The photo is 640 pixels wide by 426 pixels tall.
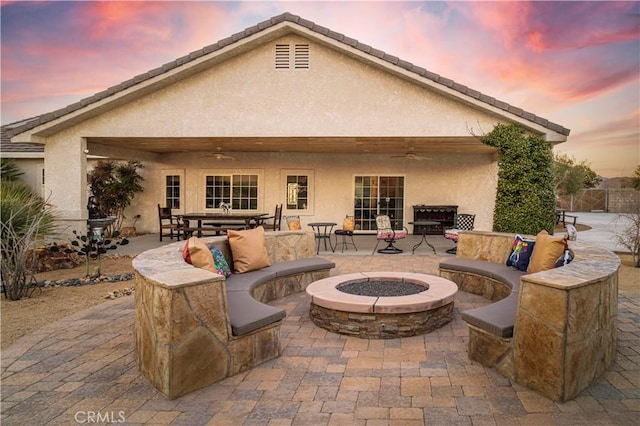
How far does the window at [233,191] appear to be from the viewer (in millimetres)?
14406

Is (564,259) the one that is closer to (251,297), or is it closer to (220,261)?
(251,297)

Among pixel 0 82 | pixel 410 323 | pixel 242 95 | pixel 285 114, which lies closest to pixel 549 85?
pixel 285 114

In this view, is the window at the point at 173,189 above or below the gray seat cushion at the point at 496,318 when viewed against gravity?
above

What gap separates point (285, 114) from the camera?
945 cm

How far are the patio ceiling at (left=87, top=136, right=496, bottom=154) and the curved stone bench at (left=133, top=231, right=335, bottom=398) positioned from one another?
256 inches

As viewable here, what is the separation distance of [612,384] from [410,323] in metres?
1.80

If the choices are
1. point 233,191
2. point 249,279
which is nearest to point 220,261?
point 249,279

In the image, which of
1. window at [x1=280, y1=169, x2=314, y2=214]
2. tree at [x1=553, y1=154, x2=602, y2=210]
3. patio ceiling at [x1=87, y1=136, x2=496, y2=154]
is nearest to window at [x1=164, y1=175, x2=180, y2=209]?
patio ceiling at [x1=87, y1=136, x2=496, y2=154]

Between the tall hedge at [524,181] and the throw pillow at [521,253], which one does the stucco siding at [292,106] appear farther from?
the throw pillow at [521,253]

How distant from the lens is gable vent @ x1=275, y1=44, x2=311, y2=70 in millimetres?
9508

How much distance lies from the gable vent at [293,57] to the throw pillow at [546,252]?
6478 millimetres

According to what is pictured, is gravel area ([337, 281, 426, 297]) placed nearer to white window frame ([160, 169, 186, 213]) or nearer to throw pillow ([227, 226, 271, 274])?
throw pillow ([227, 226, 271, 274])

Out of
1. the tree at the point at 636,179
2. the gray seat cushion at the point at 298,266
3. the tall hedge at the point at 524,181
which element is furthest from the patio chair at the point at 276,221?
the tree at the point at 636,179

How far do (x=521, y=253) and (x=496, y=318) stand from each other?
2.55 meters
